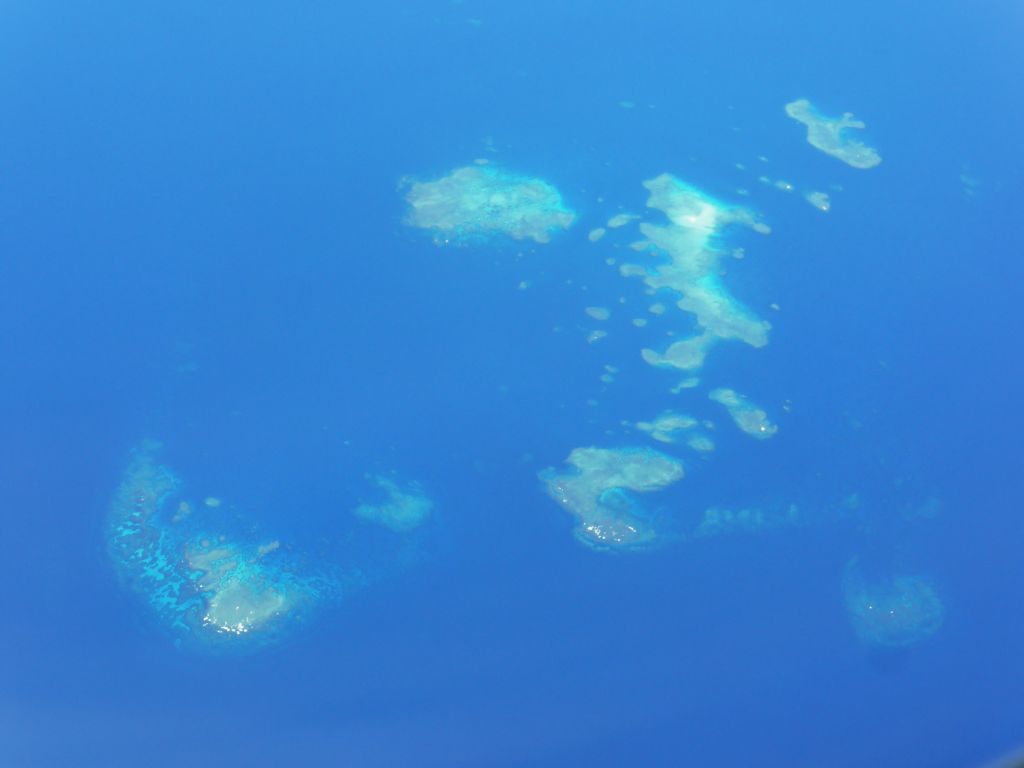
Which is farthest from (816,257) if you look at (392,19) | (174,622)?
(174,622)

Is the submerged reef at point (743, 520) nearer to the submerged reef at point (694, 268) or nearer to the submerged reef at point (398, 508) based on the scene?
the submerged reef at point (694, 268)

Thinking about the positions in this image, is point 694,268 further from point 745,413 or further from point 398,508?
point 398,508

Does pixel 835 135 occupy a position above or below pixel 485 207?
above

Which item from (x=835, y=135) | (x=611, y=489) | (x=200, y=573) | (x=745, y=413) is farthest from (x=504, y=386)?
(x=835, y=135)

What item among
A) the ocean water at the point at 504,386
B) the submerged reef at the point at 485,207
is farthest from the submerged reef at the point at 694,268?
the submerged reef at the point at 485,207

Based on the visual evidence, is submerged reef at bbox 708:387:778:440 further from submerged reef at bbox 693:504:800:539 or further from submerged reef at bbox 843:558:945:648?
submerged reef at bbox 843:558:945:648

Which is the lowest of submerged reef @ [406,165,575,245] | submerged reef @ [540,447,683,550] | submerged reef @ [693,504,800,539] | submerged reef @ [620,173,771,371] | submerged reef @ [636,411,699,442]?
submerged reef @ [693,504,800,539]

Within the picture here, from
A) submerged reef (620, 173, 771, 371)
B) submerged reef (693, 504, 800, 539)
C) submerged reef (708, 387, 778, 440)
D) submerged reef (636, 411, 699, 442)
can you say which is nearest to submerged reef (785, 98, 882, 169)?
submerged reef (620, 173, 771, 371)
